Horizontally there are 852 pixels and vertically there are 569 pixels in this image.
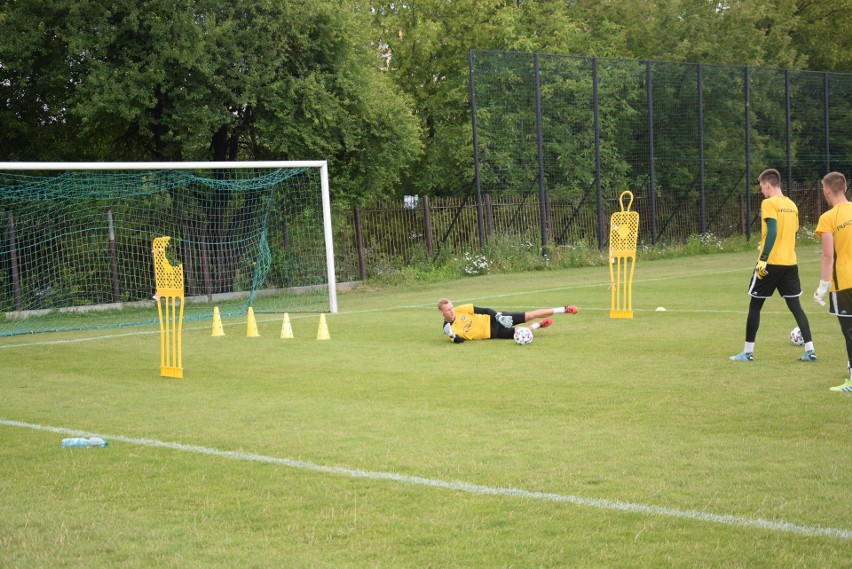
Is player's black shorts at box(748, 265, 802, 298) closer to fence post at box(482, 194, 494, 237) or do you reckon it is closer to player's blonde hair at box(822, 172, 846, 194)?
player's blonde hair at box(822, 172, 846, 194)

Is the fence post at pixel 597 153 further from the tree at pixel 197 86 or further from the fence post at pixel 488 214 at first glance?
the tree at pixel 197 86

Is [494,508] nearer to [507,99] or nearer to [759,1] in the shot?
[507,99]

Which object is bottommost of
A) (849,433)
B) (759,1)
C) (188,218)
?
(849,433)

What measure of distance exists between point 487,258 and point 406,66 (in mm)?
19112

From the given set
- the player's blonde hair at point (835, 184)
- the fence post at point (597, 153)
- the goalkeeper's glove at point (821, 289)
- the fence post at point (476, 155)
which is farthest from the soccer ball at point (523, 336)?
the fence post at point (597, 153)

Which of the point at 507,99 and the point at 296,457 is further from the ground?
the point at 507,99

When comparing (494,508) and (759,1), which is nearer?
(494,508)

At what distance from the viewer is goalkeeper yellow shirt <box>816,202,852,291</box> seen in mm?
10031

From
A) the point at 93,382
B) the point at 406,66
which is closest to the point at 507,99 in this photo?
the point at 406,66

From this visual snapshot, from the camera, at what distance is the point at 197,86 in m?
26.5

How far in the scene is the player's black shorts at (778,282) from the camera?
1175 centimetres

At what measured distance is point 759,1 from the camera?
175ft

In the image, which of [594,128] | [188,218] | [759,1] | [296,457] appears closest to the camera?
[296,457]

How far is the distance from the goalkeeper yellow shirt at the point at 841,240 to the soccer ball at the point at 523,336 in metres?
5.12
